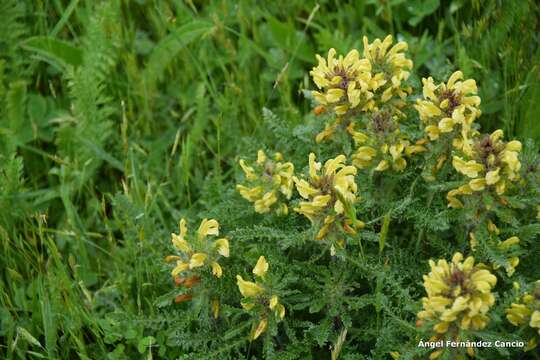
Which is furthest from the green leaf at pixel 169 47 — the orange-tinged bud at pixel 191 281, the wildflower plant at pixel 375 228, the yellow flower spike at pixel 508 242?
the yellow flower spike at pixel 508 242

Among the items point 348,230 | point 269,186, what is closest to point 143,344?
point 269,186

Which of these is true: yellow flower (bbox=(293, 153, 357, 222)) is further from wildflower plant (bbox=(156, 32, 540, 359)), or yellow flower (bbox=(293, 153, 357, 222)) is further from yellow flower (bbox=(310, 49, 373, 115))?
yellow flower (bbox=(310, 49, 373, 115))

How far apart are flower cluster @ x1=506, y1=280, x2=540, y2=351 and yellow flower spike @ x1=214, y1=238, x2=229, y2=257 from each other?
0.85 m

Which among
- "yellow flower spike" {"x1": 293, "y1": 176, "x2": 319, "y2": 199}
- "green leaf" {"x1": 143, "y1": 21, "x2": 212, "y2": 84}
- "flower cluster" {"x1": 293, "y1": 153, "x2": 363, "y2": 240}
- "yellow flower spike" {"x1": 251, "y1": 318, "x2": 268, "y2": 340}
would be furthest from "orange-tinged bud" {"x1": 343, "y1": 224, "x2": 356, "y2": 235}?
"green leaf" {"x1": 143, "y1": 21, "x2": 212, "y2": 84}

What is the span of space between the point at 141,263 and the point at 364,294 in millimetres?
866

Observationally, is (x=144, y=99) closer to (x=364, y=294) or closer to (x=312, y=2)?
(x=312, y=2)

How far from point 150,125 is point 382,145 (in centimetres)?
151

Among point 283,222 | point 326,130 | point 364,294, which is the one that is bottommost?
point 364,294

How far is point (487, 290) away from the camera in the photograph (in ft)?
6.16

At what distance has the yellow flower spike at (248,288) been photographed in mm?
2148

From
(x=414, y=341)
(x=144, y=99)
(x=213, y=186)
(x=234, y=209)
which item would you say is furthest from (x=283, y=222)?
(x=144, y=99)

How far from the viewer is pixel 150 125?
3521 mm

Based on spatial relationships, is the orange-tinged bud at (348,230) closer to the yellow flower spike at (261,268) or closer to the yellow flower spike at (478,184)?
the yellow flower spike at (261,268)

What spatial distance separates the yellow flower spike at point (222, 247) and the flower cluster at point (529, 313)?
2.79 ft
